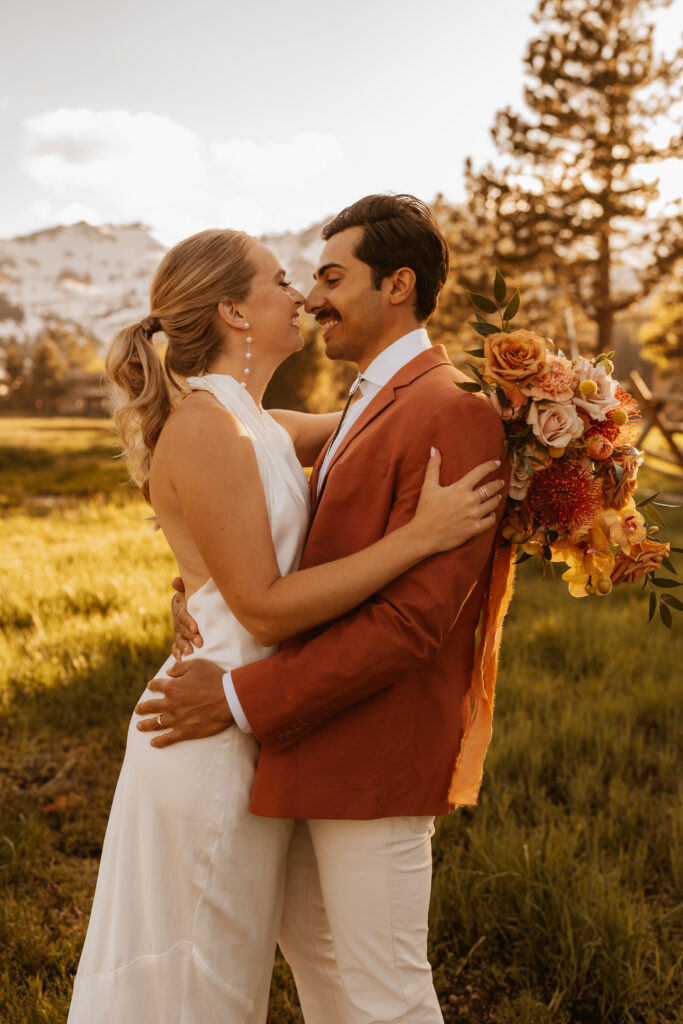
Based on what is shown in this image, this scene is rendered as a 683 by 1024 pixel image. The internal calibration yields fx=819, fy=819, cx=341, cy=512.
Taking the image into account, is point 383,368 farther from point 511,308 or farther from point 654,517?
point 654,517

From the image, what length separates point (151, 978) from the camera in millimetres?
2096

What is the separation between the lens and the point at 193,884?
208cm

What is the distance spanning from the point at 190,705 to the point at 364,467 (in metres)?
0.75

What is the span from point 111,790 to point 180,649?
2395mm

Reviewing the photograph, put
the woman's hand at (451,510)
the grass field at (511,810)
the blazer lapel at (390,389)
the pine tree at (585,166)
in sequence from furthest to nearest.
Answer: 1. the pine tree at (585,166)
2. the grass field at (511,810)
3. the blazer lapel at (390,389)
4. the woman's hand at (451,510)

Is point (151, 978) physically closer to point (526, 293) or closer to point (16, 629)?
point (16, 629)

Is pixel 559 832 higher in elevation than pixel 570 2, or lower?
lower

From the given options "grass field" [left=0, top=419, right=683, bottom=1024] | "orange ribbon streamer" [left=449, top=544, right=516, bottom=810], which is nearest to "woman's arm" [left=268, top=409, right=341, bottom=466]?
"orange ribbon streamer" [left=449, top=544, right=516, bottom=810]

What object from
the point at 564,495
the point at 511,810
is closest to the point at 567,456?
the point at 564,495

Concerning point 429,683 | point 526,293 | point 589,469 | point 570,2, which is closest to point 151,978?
point 429,683

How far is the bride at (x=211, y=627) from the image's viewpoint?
1.96 m

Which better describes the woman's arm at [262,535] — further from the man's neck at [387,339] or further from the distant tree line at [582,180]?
the distant tree line at [582,180]

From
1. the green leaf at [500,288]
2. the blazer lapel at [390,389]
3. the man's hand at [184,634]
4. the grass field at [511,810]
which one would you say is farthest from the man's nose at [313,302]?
the grass field at [511,810]

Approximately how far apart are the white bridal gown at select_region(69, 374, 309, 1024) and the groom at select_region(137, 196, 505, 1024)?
3.5 inches
